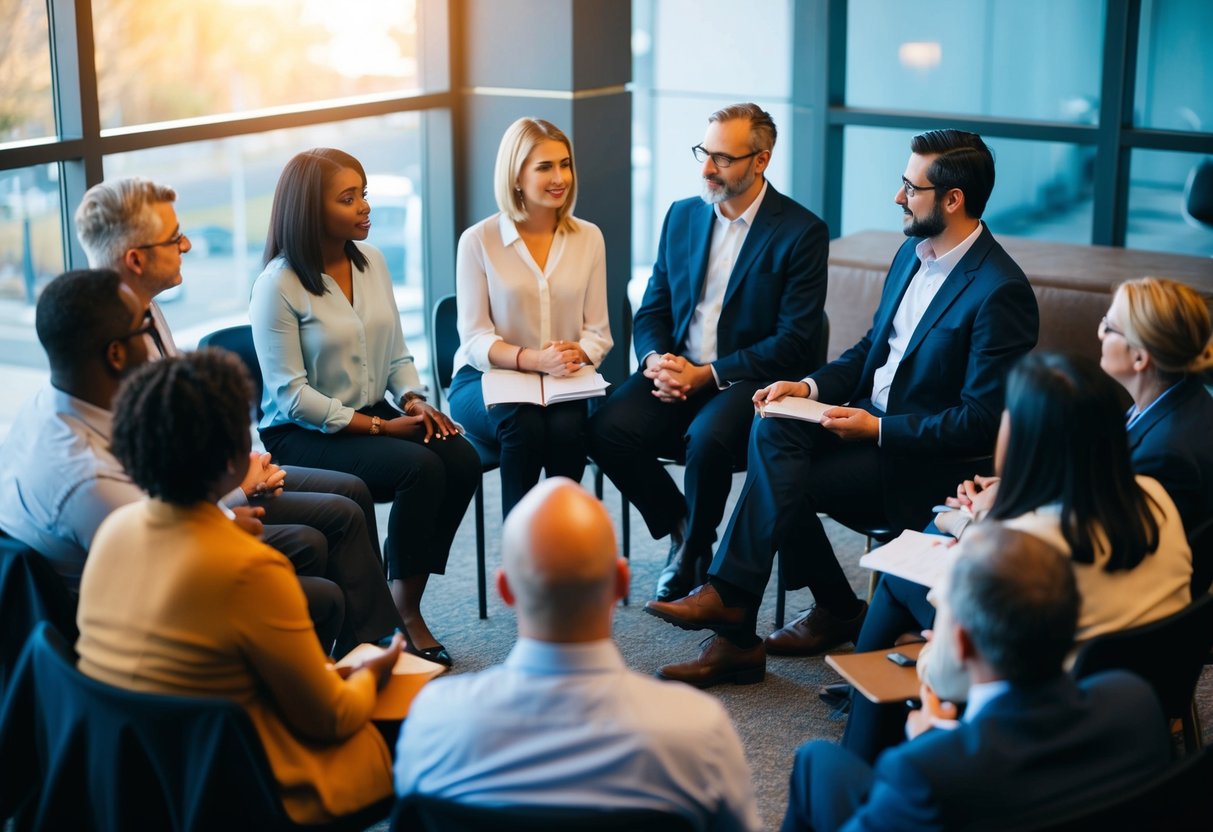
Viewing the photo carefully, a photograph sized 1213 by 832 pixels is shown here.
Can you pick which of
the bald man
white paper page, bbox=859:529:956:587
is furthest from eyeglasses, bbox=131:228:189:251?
white paper page, bbox=859:529:956:587

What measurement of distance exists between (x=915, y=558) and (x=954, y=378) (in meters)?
0.88

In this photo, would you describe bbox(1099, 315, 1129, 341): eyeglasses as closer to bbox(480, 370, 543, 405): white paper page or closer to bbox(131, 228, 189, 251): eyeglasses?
bbox(480, 370, 543, 405): white paper page

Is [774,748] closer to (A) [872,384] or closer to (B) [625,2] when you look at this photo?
(A) [872,384]

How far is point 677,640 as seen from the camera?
3.83 metres

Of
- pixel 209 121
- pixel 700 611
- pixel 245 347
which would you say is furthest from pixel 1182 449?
pixel 209 121

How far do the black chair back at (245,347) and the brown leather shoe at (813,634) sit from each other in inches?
64.7

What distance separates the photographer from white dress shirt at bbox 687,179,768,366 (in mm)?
3990

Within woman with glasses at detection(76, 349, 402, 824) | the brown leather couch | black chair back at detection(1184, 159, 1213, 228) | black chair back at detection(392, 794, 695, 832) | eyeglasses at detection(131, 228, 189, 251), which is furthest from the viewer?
black chair back at detection(1184, 159, 1213, 228)

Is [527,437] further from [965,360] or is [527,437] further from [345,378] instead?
[965,360]

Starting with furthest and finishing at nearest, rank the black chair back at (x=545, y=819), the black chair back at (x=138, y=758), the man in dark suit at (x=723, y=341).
→ the man in dark suit at (x=723, y=341)
the black chair back at (x=138, y=758)
the black chair back at (x=545, y=819)

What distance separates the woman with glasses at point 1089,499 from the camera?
2.21 m

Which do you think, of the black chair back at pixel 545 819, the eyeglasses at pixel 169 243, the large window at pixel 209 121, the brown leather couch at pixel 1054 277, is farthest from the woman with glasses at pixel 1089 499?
the large window at pixel 209 121

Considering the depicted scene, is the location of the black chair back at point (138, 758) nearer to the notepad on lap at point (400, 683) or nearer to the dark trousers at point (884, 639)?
the notepad on lap at point (400, 683)

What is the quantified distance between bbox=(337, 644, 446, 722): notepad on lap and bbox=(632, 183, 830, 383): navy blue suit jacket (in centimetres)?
179
